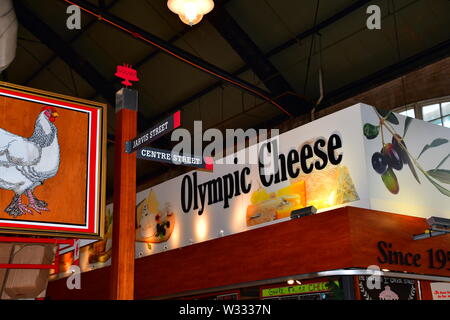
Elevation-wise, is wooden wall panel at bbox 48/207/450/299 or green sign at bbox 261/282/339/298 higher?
wooden wall panel at bbox 48/207/450/299

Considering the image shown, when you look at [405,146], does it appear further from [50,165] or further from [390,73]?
[50,165]

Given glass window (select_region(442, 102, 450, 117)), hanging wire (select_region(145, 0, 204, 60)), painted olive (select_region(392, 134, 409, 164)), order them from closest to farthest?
painted olive (select_region(392, 134, 409, 164)), glass window (select_region(442, 102, 450, 117)), hanging wire (select_region(145, 0, 204, 60))

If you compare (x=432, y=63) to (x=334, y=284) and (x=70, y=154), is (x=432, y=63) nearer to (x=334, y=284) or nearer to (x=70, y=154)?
(x=334, y=284)

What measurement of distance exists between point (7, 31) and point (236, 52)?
4.57 metres

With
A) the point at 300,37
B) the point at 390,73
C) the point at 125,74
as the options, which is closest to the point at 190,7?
the point at 125,74

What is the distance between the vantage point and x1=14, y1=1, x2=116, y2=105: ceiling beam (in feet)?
40.2

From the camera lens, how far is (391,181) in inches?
284

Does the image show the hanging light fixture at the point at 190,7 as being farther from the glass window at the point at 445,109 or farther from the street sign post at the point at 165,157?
the glass window at the point at 445,109

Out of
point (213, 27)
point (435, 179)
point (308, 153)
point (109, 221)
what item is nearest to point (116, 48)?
point (213, 27)

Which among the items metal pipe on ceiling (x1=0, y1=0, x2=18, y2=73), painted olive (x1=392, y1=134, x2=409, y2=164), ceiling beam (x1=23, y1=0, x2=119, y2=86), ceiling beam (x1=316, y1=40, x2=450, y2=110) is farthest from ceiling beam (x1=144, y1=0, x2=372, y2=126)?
metal pipe on ceiling (x1=0, y1=0, x2=18, y2=73)

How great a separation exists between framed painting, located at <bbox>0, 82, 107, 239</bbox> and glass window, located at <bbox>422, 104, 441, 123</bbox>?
265 inches

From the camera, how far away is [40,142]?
16.6 ft

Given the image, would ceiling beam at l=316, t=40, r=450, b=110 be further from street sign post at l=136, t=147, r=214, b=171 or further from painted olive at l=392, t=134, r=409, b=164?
street sign post at l=136, t=147, r=214, b=171

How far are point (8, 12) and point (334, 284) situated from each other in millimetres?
5984
